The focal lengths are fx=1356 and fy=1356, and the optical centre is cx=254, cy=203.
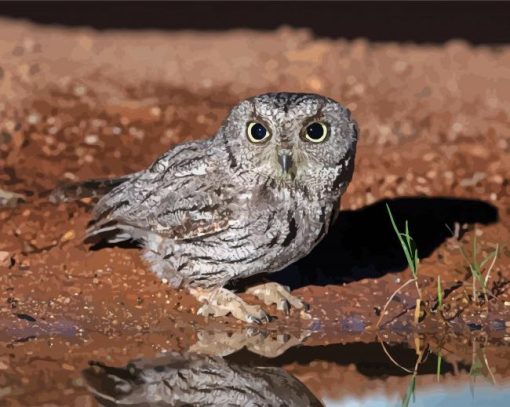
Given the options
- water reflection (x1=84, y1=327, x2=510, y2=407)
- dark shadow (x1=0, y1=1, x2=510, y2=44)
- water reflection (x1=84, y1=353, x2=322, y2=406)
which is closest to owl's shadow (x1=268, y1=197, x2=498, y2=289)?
water reflection (x1=84, y1=327, x2=510, y2=407)

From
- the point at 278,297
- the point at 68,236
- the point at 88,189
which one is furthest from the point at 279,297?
the point at 68,236

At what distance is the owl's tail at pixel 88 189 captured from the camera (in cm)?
764

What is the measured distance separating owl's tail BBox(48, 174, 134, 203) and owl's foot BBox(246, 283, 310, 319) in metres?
1.01

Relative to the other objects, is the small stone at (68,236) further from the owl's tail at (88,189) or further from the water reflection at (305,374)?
the water reflection at (305,374)

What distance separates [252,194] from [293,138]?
14.7 inches

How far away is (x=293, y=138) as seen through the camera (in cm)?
660

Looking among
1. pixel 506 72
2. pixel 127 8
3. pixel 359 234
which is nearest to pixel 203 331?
pixel 359 234

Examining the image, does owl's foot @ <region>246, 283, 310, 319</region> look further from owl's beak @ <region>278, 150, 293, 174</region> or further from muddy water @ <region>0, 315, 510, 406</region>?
owl's beak @ <region>278, 150, 293, 174</region>

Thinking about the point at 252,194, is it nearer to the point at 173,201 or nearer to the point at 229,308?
the point at 173,201

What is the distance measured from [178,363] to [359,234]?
7.08 feet

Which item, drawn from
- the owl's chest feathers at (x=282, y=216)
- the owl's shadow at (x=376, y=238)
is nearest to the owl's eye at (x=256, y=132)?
the owl's chest feathers at (x=282, y=216)

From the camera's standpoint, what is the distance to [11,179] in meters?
8.77

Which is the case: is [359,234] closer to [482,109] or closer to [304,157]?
[304,157]

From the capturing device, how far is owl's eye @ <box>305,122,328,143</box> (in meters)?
6.66
